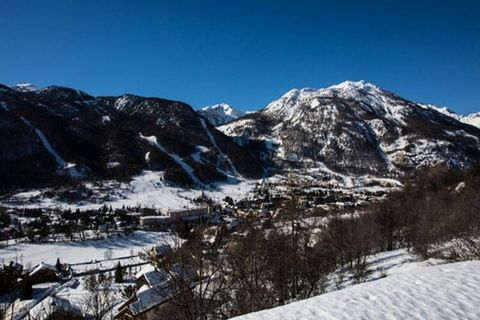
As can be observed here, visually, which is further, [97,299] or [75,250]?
[75,250]

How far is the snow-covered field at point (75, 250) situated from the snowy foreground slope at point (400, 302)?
63.1m

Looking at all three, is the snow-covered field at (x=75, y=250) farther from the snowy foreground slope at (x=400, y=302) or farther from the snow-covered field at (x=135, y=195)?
the snowy foreground slope at (x=400, y=302)

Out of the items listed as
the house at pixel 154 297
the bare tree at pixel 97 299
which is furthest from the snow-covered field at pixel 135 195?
the house at pixel 154 297

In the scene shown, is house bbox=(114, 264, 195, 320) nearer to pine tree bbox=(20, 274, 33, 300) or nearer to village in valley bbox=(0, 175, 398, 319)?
village in valley bbox=(0, 175, 398, 319)

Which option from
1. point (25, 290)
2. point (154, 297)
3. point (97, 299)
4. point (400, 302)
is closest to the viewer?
point (400, 302)

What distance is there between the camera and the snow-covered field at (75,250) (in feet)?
238

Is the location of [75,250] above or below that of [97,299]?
below

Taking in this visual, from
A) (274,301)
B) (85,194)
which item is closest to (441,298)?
(274,301)

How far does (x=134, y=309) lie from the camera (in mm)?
21797

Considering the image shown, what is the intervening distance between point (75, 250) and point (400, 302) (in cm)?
8954

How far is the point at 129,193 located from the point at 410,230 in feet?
492

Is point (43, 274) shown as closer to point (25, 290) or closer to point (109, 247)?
point (25, 290)

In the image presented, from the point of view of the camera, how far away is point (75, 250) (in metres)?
81.9

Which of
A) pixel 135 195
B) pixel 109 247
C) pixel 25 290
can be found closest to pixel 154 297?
pixel 25 290
